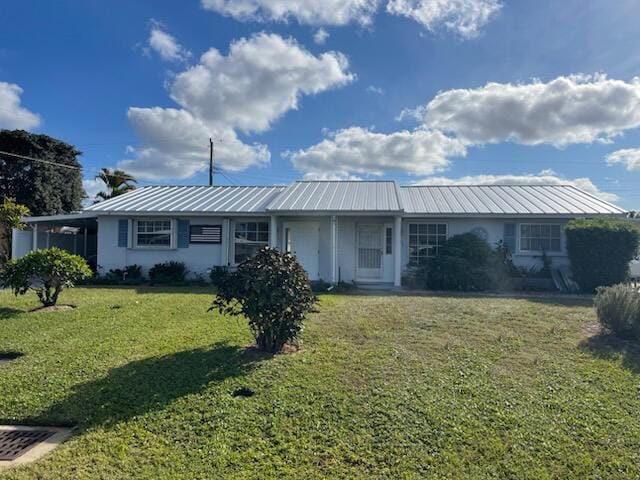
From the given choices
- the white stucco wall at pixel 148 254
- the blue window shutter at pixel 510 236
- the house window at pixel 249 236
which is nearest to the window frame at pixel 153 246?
the white stucco wall at pixel 148 254

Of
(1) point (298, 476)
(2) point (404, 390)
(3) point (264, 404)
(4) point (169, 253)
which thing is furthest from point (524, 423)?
(4) point (169, 253)

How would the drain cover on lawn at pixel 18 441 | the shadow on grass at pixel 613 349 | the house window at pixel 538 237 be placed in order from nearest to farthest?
1. the drain cover on lawn at pixel 18 441
2. the shadow on grass at pixel 613 349
3. the house window at pixel 538 237

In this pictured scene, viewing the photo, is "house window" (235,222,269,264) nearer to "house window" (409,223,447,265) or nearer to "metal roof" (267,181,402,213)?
"metal roof" (267,181,402,213)

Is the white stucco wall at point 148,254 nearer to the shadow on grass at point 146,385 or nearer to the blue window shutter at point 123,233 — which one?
the blue window shutter at point 123,233

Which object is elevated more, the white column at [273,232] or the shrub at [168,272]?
the white column at [273,232]

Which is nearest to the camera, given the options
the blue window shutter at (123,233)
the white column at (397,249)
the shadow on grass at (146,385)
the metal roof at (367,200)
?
the shadow on grass at (146,385)

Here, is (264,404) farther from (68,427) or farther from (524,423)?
(524,423)

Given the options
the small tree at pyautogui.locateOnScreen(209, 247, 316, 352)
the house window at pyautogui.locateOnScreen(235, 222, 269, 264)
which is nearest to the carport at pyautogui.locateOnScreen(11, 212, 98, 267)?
the house window at pyautogui.locateOnScreen(235, 222, 269, 264)

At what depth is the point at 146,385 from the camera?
16.4 ft

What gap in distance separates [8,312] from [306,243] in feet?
28.5

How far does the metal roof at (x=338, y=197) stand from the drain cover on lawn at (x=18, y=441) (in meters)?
10.3

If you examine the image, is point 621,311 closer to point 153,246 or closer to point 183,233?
point 183,233

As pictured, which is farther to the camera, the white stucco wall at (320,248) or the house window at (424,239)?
the house window at (424,239)

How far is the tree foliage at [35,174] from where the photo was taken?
28.5 metres
